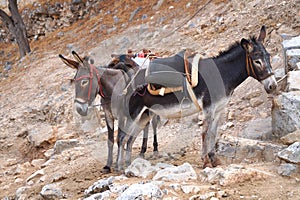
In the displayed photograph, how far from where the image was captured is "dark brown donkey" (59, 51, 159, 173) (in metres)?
6.04

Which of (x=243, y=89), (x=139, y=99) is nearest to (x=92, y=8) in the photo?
(x=243, y=89)

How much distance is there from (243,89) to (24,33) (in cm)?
1198

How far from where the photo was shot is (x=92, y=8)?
18.5 m

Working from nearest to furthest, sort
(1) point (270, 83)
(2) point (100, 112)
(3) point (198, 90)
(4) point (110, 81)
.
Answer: (1) point (270, 83)
(3) point (198, 90)
(4) point (110, 81)
(2) point (100, 112)

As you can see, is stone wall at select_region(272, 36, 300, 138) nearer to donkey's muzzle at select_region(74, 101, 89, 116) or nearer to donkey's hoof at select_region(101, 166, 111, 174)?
donkey's hoof at select_region(101, 166, 111, 174)

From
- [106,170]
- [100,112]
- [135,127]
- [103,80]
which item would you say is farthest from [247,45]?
[100,112]

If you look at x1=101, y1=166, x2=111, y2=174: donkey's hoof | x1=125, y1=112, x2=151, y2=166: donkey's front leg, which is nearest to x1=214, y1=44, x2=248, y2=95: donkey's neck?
x1=125, y1=112, x2=151, y2=166: donkey's front leg

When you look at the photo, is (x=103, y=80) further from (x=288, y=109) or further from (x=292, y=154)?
(x=292, y=154)

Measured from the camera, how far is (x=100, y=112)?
9.90 m

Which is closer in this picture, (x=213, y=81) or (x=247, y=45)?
(x=247, y=45)

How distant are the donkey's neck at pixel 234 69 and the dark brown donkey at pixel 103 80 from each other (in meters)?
1.50

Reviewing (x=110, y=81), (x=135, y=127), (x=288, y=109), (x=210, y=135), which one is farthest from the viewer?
(x=110, y=81)

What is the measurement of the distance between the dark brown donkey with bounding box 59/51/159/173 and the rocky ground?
1.10 m

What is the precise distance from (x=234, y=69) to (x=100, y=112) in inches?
188
